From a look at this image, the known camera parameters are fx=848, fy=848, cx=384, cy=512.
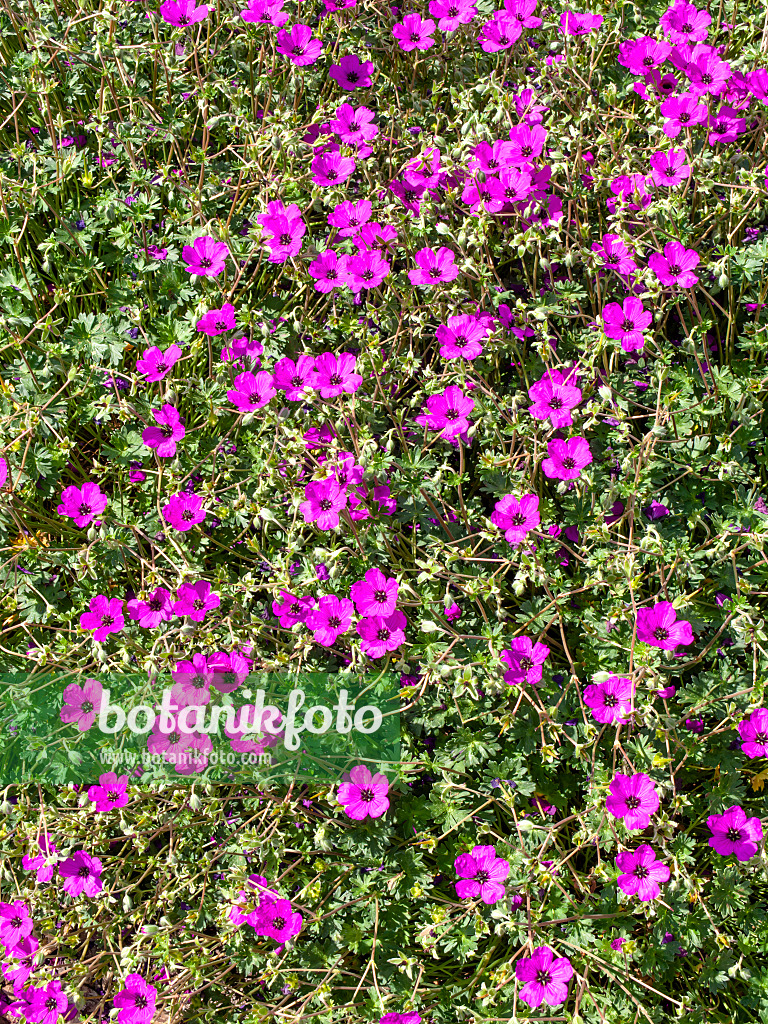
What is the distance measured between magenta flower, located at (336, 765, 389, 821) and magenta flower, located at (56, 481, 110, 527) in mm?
1093

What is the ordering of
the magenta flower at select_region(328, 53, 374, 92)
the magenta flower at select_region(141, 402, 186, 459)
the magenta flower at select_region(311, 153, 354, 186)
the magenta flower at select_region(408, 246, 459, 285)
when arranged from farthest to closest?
the magenta flower at select_region(328, 53, 374, 92), the magenta flower at select_region(311, 153, 354, 186), the magenta flower at select_region(408, 246, 459, 285), the magenta flower at select_region(141, 402, 186, 459)

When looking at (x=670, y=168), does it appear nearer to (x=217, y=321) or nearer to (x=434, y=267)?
(x=434, y=267)

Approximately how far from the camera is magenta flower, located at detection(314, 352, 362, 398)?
2433 millimetres

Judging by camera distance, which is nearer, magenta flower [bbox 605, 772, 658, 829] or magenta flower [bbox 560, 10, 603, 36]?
magenta flower [bbox 605, 772, 658, 829]

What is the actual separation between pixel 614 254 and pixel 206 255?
1318 millimetres

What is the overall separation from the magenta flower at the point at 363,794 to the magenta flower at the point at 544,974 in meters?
0.50

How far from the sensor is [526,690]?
2.36 m

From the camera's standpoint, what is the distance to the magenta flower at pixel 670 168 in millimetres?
2619

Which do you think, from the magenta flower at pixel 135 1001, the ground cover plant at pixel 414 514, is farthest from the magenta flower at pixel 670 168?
the magenta flower at pixel 135 1001

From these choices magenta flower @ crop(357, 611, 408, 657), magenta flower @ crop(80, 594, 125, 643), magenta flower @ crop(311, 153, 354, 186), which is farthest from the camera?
magenta flower @ crop(311, 153, 354, 186)

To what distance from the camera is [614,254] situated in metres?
2.73

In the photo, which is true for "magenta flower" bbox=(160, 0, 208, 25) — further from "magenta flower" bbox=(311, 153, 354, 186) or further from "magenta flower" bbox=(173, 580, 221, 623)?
"magenta flower" bbox=(173, 580, 221, 623)

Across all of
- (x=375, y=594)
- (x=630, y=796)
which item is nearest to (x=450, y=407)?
(x=375, y=594)

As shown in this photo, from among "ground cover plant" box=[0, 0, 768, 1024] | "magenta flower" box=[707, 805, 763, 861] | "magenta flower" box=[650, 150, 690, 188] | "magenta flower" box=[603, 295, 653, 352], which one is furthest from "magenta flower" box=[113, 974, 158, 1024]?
"magenta flower" box=[650, 150, 690, 188]
